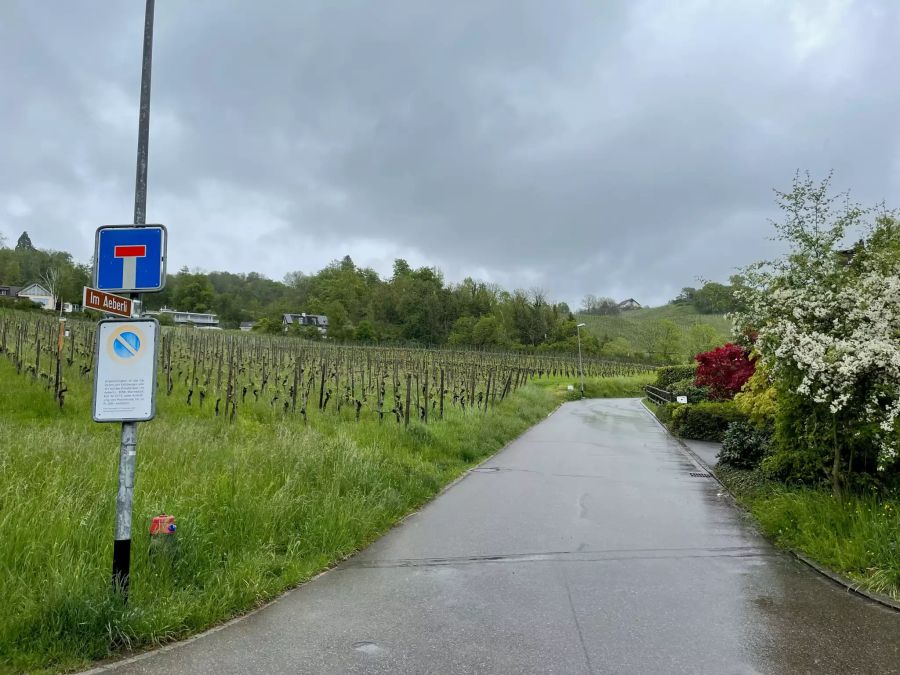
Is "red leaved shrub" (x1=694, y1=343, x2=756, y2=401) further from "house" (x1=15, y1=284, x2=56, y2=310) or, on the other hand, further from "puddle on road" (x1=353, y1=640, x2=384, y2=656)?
"house" (x1=15, y1=284, x2=56, y2=310)

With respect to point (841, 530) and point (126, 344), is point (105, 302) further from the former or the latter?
point (841, 530)

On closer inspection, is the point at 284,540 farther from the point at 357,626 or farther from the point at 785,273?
the point at 785,273

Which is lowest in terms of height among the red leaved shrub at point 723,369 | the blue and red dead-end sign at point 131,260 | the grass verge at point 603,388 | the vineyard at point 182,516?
the grass verge at point 603,388

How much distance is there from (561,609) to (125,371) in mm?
3810

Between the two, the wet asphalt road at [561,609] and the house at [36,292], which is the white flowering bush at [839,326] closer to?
the wet asphalt road at [561,609]

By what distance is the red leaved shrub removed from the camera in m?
19.2

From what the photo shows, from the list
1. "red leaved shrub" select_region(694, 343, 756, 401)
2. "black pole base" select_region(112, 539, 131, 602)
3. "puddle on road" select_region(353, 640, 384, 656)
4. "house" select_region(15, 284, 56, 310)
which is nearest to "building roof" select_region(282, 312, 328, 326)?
"house" select_region(15, 284, 56, 310)

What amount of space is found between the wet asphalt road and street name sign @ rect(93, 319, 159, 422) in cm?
167

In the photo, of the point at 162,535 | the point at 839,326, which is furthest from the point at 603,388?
the point at 162,535

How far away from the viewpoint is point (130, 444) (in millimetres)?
4605

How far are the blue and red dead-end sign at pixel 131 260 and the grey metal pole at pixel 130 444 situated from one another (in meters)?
0.13

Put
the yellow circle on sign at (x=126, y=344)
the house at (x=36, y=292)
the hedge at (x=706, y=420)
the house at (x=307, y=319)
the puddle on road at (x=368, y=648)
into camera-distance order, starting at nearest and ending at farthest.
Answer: the puddle on road at (x=368, y=648) < the yellow circle on sign at (x=126, y=344) < the hedge at (x=706, y=420) < the house at (x=36, y=292) < the house at (x=307, y=319)

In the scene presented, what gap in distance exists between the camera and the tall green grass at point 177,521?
13.6 ft

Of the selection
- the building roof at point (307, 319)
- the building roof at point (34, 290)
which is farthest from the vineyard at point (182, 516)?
the building roof at point (34, 290)
